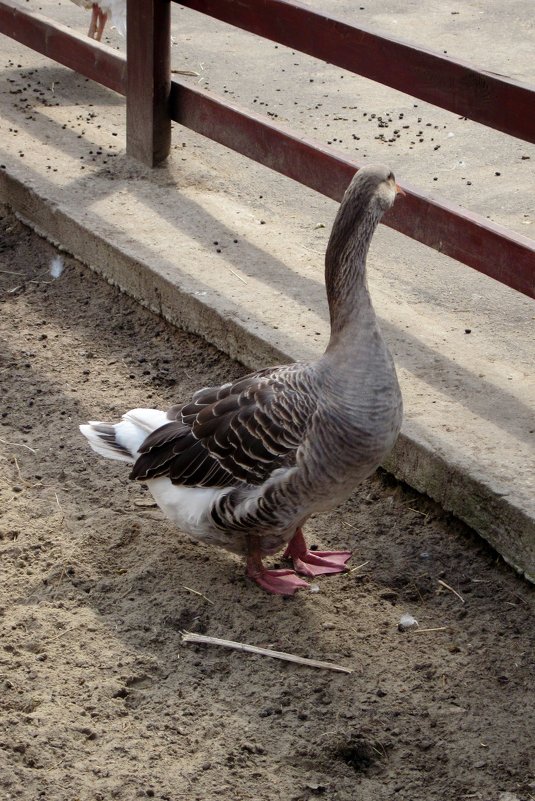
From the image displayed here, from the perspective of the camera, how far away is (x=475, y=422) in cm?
411

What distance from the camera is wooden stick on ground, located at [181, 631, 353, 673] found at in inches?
134

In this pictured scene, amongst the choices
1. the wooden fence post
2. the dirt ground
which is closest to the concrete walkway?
the wooden fence post

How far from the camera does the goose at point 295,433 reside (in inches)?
134

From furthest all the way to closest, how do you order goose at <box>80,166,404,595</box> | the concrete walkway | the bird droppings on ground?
the concrete walkway, the bird droppings on ground, goose at <box>80,166,404,595</box>

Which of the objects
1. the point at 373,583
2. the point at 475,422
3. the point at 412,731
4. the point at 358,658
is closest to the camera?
the point at 412,731

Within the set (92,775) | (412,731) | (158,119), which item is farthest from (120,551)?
(158,119)

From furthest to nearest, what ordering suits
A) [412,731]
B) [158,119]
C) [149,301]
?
[158,119], [149,301], [412,731]

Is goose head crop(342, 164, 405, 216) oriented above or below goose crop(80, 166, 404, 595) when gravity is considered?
above

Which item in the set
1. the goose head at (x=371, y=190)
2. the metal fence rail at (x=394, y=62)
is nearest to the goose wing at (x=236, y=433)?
the goose head at (x=371, y=190)

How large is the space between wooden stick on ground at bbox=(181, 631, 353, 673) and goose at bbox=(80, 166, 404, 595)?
288 millimetres

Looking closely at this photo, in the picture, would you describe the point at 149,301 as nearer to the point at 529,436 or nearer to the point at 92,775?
the point at 529,436

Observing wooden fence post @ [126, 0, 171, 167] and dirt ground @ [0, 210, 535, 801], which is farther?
wooden fence post @ [126, 0, 171, 167]

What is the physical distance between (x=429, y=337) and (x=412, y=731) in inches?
76.7

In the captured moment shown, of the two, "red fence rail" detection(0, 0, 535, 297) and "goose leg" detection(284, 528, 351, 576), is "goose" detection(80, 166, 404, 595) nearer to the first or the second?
"goose leg" detection(284, 528, 351, 576)
